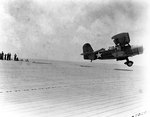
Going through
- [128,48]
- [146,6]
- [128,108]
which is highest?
[146,6]

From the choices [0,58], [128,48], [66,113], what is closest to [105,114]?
[66,113]

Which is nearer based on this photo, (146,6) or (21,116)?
(21,116)

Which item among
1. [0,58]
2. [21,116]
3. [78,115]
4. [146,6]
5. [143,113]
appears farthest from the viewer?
[0,58]

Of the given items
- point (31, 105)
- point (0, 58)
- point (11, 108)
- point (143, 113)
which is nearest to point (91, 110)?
point (143, 113)

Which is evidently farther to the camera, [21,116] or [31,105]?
[31,105]

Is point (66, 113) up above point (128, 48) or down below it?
below

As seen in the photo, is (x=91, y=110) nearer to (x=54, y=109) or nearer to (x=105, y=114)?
(x=105, y=114)

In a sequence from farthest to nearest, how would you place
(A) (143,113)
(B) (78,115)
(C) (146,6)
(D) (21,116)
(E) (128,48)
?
1. (E) (128,48)
2. (C) (146,6)
3. (A) (143,113)
4. (B) (78,115)
5. (D) (21,116)

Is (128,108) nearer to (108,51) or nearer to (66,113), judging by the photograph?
(66,113)

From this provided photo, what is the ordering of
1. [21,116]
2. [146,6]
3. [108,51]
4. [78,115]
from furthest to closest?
[108,51], [146,6], [78,115], [21,116]
